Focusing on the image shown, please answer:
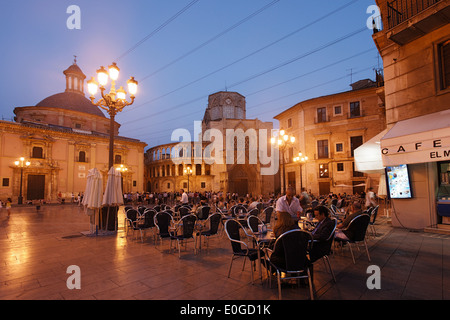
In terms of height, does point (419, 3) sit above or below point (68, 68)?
below

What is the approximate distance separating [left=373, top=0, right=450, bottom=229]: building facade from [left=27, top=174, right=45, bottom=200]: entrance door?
3421 cm

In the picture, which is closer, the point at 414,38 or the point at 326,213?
the point at 326,213

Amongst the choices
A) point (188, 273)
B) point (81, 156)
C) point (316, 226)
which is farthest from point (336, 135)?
point (81, 156)

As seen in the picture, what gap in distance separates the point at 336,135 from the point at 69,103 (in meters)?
38.4

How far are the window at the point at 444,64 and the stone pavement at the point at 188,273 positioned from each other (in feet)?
15.4

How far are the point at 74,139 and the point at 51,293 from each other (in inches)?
1301

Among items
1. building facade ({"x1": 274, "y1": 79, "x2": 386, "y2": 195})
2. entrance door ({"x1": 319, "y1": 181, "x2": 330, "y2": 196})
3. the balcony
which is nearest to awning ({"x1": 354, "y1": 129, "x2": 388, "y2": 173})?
the balcony

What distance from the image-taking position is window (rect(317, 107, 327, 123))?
2669cm

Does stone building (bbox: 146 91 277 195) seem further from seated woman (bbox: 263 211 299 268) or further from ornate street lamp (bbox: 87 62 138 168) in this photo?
seated woman (bbox: 263 211 299 268)

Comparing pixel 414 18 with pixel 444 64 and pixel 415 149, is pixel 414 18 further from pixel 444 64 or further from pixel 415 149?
pixel 415 149
